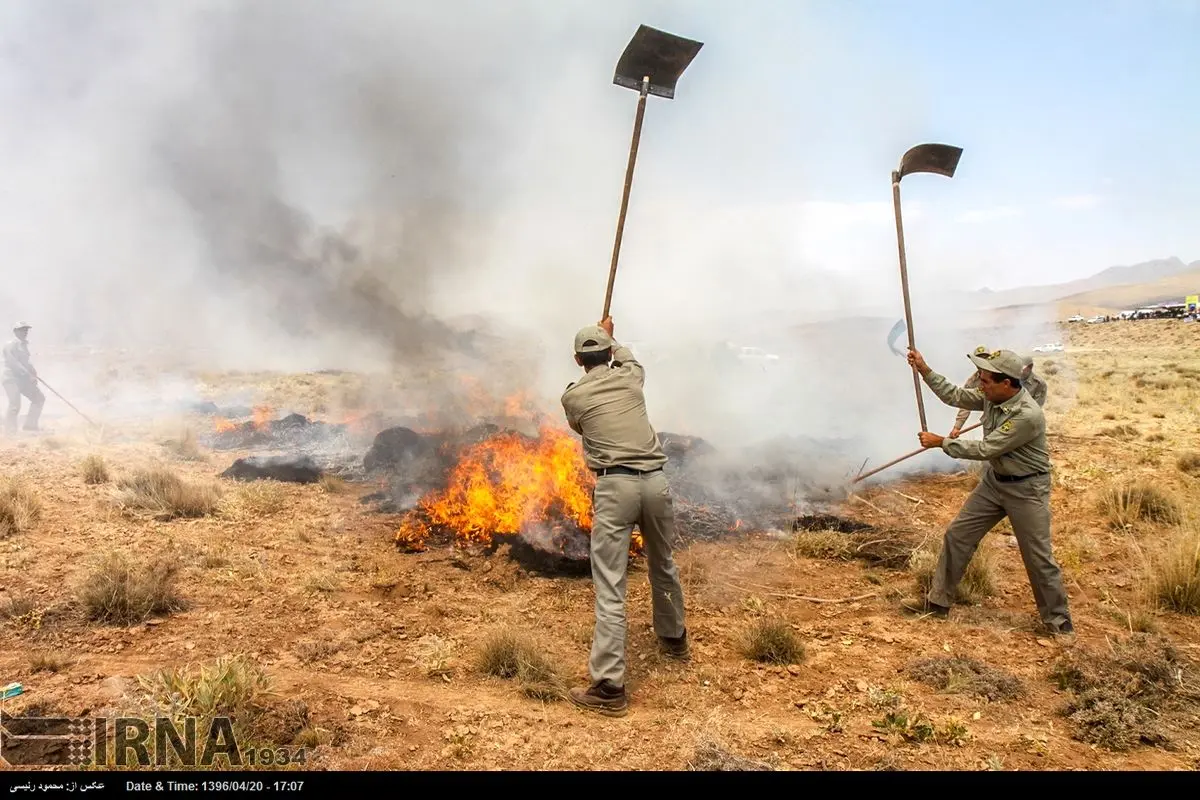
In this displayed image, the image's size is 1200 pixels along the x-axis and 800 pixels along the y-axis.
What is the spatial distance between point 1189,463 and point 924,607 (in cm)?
710

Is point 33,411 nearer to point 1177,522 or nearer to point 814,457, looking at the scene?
point 814,457

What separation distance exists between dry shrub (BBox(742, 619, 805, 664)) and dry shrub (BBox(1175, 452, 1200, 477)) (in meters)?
8.23

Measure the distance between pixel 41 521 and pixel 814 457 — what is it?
9.83 meters

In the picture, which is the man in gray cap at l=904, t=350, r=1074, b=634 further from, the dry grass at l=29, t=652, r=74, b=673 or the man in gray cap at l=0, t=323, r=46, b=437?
the man in gray cap at l=0, t=323, r=46, b=437

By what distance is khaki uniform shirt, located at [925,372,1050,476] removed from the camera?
445 cm

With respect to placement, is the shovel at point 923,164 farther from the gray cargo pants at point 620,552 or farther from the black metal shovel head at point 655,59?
the gray cargo pants at point 620,552

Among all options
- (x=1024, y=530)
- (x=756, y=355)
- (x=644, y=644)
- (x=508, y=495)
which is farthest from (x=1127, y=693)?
(x=756, y=355)

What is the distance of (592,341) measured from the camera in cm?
452

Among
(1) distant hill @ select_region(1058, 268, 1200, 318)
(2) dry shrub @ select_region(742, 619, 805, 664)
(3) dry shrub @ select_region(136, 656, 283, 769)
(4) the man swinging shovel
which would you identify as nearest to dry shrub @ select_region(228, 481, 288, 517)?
(3) dry shrub @ select_region(136, 656, 283, 769)

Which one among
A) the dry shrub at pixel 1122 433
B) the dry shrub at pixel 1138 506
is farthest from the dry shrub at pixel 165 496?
the dry shrub at pixel 1122 433

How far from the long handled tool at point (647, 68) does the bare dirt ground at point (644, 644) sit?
274cm

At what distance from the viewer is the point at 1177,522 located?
711 cm

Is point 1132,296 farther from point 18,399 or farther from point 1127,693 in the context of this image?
point 18,399

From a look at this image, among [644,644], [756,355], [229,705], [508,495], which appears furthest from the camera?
[756,355]
